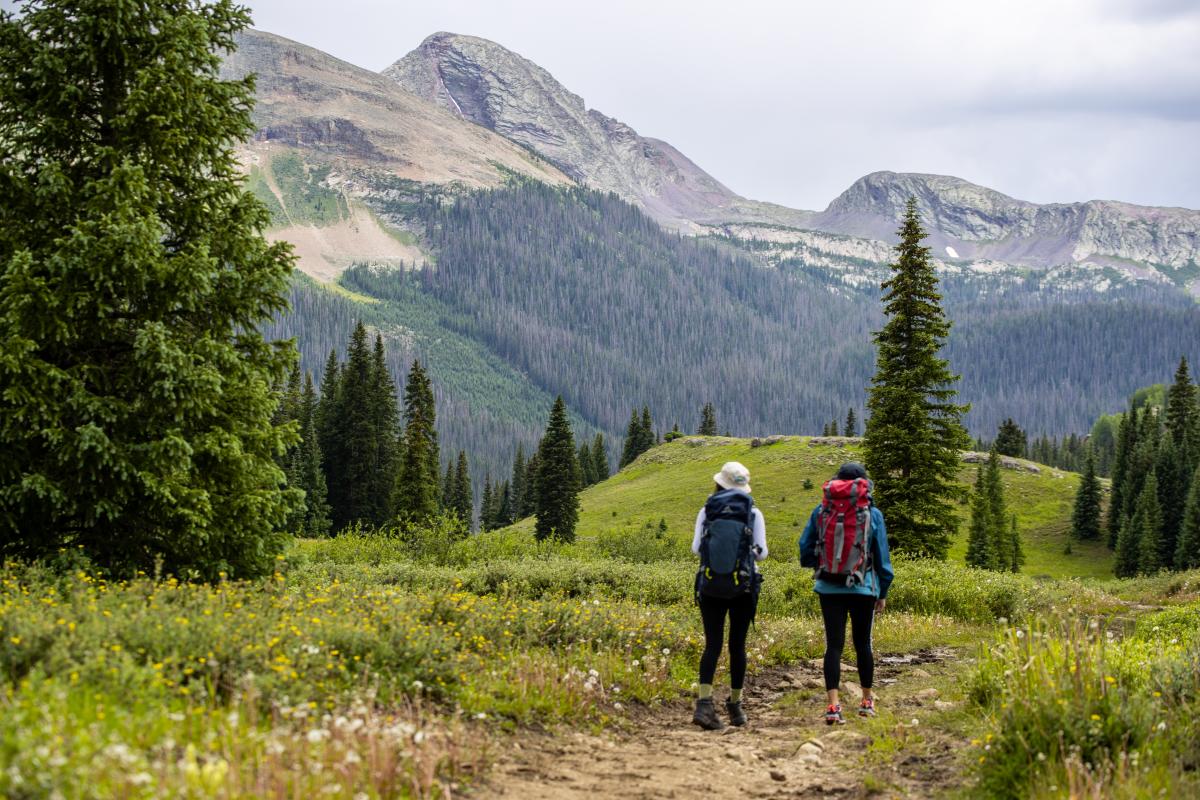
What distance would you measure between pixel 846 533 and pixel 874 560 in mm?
523

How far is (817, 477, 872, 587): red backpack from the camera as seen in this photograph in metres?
9.05

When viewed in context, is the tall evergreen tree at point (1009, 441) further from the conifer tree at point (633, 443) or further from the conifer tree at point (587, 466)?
the conifer tree at point (587, 466)

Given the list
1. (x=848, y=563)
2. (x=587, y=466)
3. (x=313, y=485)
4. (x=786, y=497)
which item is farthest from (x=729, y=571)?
(x=587, y=466)

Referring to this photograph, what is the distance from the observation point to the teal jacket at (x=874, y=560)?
917 cm

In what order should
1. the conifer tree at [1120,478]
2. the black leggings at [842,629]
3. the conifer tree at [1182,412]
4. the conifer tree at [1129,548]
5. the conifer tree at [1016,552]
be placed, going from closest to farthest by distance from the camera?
the black leggings at [842,629] → the conifer tree at [1129,548] → the conifer tree at [1016,552] → the conifer tree at [1120,478] → the conifer tree at [1182,412]

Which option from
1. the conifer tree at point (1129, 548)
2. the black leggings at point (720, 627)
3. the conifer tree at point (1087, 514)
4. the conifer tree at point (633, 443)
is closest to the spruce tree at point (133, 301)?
the black leggings at point (720, 627)

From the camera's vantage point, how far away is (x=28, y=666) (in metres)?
6.18

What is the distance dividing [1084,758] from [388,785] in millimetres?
5051

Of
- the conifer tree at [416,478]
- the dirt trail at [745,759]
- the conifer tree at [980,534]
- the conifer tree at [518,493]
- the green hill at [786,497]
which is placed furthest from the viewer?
the conifer tree at [518,493]

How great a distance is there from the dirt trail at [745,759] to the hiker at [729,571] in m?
0.45

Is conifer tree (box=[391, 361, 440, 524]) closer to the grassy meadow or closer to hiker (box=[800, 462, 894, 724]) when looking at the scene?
the grassy meadow

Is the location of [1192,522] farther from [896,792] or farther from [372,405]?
[896,792]

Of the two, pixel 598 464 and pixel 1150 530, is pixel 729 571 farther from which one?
pixel 598 464

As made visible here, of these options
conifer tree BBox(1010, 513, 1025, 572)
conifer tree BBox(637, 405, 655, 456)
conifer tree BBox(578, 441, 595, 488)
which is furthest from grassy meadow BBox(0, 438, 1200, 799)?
conifer tree BBox(637, 405, 655, 456)
